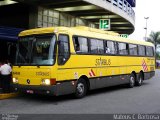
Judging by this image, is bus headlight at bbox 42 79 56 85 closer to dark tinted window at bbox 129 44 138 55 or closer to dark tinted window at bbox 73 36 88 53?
dark tinted window at bbox 73 36 88 53

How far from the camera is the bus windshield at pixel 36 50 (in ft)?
39.7

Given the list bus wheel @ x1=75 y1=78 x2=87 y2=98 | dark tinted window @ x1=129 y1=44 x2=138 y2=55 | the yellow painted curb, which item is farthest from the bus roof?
the yellow painted curb

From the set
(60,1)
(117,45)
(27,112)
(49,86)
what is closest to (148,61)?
(117,45)

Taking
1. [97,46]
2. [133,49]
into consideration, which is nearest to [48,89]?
[97,46]

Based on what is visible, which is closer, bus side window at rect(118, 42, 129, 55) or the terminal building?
bus side window at rect(118, 42, 129, 55)

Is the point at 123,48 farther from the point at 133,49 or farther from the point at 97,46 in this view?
the point at 97,46

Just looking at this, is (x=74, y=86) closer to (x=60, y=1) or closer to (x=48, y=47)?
(x=48, y=47)

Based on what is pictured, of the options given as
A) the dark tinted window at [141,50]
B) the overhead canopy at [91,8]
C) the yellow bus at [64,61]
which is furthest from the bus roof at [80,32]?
the overhead canopy at [91,8]

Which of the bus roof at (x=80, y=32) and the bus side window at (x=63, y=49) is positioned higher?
Answer: the bus roof at (x=80, y=32)

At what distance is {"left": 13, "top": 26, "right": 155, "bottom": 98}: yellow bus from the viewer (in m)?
12.0

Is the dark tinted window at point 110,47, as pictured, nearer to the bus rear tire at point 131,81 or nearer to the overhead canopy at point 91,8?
the bus rear tire at point 131,81

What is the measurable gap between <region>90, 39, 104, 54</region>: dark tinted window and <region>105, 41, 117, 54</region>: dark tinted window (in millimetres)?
505

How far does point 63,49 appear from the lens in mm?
12477

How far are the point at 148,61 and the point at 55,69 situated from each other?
10.8 m
